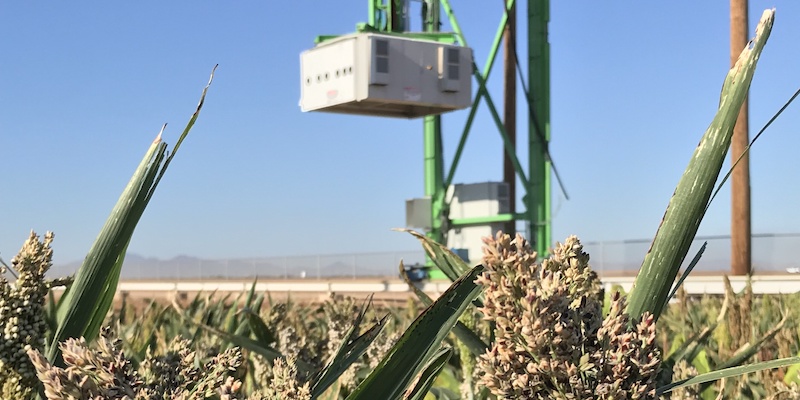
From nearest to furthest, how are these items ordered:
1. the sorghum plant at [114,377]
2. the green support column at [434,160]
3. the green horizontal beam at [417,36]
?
the sorghum plant at [114,377] → the green horizontal beam at [417,36] → the green support column at [434,160]

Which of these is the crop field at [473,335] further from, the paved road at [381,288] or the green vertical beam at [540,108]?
the green vertical beam at [540,108]

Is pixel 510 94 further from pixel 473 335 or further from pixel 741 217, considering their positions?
pixel 473 335

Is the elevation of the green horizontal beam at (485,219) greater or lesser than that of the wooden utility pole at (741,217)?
greater

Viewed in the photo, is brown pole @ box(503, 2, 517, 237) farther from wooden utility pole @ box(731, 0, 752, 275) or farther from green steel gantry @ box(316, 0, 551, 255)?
wooden utility pole @ box(731, 0, 752, 275)

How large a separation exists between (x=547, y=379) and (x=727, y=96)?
1.25ft

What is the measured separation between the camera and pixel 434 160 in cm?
3155

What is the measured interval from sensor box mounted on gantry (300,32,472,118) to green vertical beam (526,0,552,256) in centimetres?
354

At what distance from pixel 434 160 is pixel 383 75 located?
25.3 ft

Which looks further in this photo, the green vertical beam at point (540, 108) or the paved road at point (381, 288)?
the green vertical beam at point (540, 108)

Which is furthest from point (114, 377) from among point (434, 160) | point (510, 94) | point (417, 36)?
point (434, 160)

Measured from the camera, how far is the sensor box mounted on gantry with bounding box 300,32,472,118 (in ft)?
79.9

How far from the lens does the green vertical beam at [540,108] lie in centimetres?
2939

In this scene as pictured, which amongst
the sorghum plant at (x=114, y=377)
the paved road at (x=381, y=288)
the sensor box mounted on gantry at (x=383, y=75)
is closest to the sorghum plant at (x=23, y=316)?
the sorghum plant at (x=114, y=377)

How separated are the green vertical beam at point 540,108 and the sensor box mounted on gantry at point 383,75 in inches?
139
